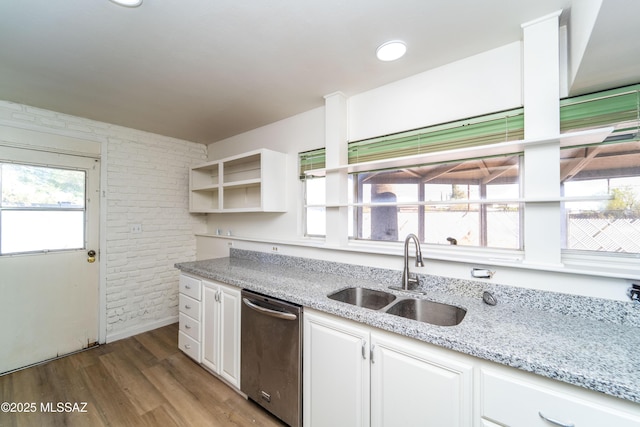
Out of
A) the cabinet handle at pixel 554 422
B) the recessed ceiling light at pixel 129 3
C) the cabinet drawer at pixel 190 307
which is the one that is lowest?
the cabinet drawer at pixel 190 307

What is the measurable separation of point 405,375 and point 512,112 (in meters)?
1.69

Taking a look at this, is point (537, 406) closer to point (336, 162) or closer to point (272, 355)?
point (272, 355)

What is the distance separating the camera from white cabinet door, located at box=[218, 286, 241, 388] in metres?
2.03

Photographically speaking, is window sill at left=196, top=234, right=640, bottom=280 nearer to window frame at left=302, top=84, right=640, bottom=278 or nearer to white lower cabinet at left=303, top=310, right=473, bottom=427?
window frame at left=302, top=84, right=640, bottom=278

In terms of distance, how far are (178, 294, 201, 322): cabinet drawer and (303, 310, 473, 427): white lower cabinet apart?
1320 millimetres

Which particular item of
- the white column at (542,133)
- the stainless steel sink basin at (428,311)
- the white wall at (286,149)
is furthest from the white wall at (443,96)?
the stainless steel sink basin at (428,311)

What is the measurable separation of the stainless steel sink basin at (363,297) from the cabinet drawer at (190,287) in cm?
142

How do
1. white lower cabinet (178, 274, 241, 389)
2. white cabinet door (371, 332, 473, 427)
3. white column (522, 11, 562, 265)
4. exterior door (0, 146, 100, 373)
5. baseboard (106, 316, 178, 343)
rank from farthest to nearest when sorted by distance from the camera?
baseboard (106, 316, 178, 343) < exterior door (0, 146, 100, 373) < white lower cabinet (178, 274, 241, 389) < white column (522, 11, 562, 265) < white cabinet door (371, 332, 473, 427)

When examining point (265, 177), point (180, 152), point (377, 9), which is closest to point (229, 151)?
point (180, 152)

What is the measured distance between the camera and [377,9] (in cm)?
132

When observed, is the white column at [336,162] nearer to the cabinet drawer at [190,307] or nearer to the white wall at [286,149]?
the white wall at [286,149]

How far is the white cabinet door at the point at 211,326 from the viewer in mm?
2201

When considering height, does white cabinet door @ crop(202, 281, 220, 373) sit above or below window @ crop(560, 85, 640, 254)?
below

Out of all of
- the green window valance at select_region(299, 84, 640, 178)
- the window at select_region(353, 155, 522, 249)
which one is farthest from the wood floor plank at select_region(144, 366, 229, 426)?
the green window valance at select_region(299, 84, 640, 178)
